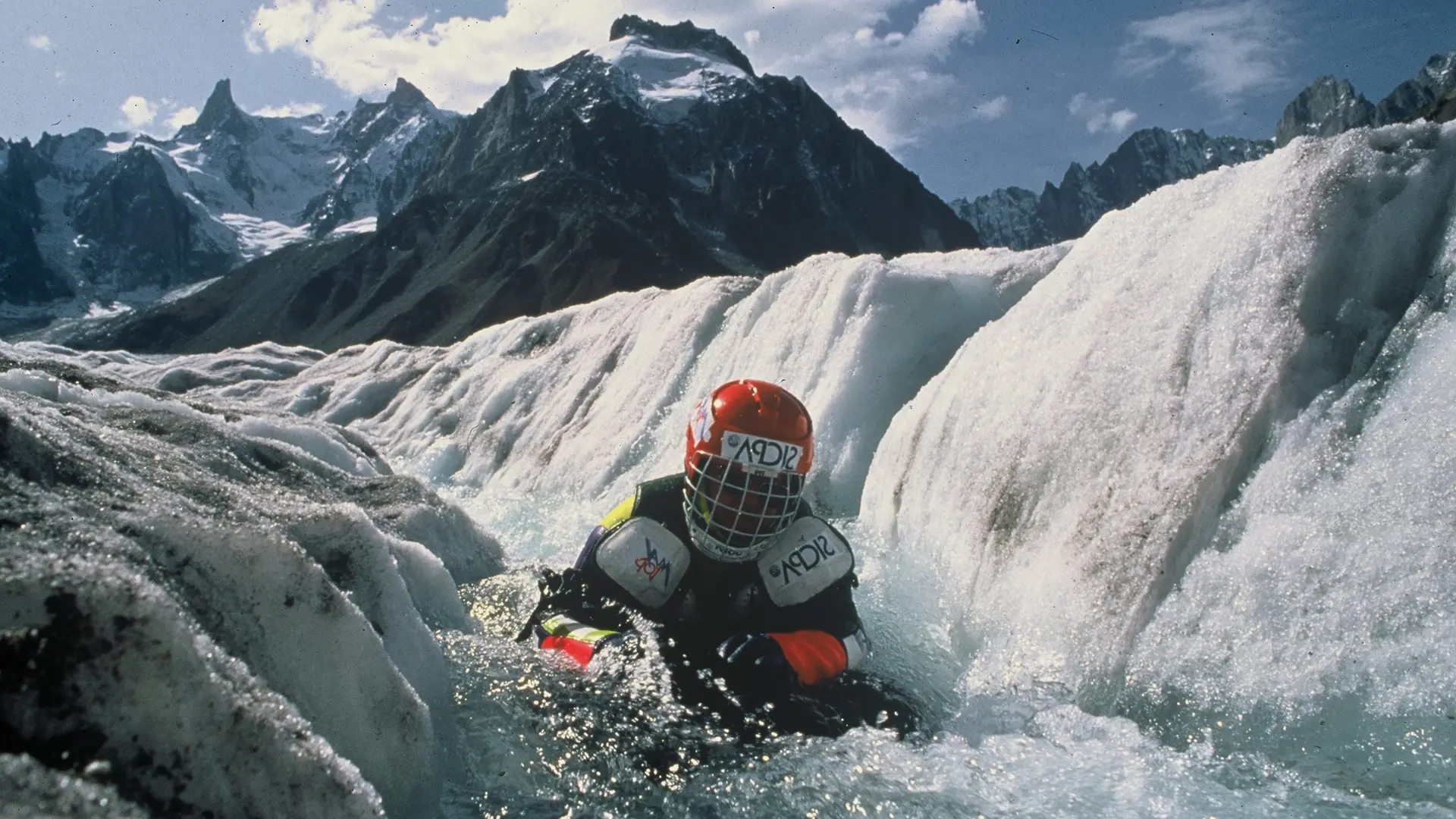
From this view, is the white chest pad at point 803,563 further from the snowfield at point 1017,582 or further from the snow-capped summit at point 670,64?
the snow-capped summit at point 670,64

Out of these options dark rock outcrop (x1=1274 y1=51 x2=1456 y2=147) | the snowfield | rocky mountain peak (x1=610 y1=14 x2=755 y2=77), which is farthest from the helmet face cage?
rocky mountain peak (x1=610 y1=14 x2=755 y2=77)

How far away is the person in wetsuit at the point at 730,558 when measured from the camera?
16.1 ft

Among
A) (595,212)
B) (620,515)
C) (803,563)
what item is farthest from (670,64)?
(803,563)

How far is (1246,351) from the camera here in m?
4.51

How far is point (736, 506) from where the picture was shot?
4.91m

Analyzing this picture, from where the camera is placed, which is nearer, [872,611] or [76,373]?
[872,611]

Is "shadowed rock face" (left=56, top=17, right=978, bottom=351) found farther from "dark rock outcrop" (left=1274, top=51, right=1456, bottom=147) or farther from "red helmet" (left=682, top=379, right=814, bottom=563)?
"red helmet" (left=682, top=379, right=814, bottom=563)

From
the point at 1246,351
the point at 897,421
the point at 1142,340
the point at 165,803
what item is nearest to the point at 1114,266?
the point at 1142,340

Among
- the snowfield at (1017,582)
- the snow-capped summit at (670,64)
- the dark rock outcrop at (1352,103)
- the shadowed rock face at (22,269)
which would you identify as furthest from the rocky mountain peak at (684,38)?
the snowfield at (1017,582)

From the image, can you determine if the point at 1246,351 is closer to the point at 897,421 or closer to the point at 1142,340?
the point at 1142,340

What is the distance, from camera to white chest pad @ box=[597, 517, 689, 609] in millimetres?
5082

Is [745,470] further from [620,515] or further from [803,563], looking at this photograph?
[620,515]

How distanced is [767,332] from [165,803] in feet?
31.2

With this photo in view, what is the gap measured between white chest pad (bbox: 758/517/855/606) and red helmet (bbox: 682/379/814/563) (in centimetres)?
10
